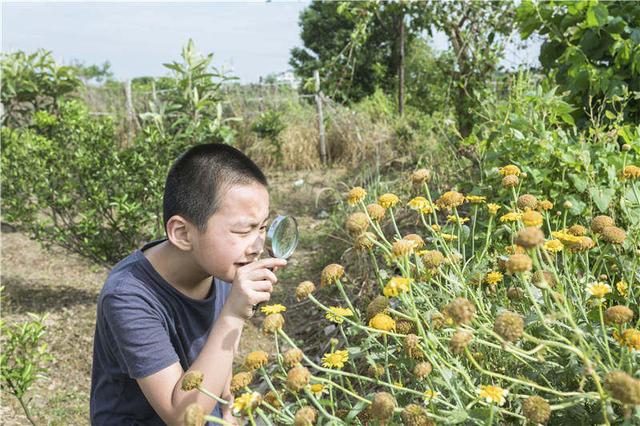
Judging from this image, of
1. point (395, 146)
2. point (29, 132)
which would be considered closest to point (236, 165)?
point (29, 132)

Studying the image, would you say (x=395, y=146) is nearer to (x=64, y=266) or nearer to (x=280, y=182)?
(x=280, y=182)

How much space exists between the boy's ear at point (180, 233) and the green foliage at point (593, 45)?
2369 millimetres

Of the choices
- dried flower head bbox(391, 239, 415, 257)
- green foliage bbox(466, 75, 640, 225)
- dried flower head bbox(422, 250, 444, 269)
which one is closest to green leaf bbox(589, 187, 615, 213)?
green foliage bbox(466, 75, 640, 225)

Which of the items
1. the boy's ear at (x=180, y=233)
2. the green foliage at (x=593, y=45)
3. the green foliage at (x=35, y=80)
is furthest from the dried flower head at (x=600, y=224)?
the green foliage at (x=35, y=80)

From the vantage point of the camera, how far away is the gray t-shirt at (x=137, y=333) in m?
1.59

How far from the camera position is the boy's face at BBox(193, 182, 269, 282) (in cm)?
165

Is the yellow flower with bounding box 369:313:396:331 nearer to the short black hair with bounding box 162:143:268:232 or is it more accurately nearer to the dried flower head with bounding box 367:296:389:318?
the dried flower head with bounding box 367:296:389:318

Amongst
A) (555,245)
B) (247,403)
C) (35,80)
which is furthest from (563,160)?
(35,80)

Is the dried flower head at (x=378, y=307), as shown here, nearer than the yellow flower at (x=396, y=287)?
No

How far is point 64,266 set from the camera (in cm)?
586

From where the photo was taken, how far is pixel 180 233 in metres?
1.75

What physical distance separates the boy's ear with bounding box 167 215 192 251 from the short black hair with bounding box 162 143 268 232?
0.07 feet

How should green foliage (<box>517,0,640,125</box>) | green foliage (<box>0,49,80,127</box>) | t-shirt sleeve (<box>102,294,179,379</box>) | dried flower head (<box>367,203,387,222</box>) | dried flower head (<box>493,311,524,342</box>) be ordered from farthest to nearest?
green foliage (<box>0,49,80,127</box>), green foliage (<box>517,0,640,125</box>), t-shirt sleeve (<box>102,294,179,379</box>), dried flower head (<box>367,203,387,222</box>), dried flower head (<box>493,311,524,342</box>)

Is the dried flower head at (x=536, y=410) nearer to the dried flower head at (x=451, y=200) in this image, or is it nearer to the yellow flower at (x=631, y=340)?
the yellow flower at (x=631, y=340)
